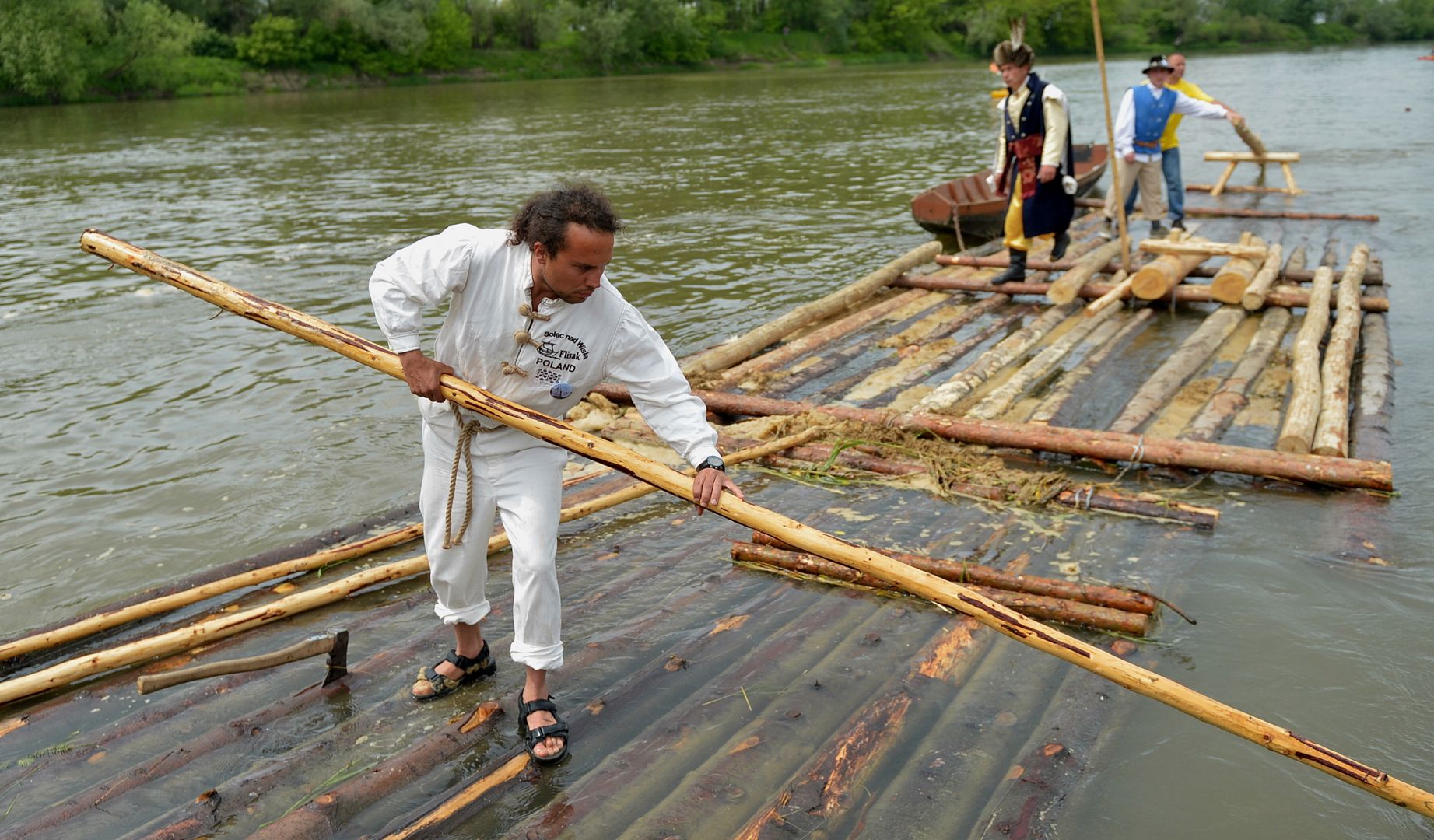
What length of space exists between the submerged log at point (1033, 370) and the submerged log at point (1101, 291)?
0.70 meters

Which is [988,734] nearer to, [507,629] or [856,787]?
[856,787]

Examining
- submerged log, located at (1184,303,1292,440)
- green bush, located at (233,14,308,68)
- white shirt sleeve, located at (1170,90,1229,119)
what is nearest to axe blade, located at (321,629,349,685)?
submerged log, located at (1184,303,1292,440)

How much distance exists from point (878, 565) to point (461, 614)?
148cm

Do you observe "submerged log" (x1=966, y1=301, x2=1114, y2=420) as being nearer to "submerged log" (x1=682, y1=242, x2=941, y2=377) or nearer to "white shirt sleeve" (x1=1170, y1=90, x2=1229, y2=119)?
"submerged log" (x1=682, y1=242, x2=941, y2=377)

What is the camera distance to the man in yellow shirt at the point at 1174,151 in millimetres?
11406

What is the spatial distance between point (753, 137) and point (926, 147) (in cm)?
456

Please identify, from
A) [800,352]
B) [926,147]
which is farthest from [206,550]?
[926,147]

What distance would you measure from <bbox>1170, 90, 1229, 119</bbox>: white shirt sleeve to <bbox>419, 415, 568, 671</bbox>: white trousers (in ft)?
32.6

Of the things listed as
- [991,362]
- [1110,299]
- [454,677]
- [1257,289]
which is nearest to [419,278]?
[454,677]

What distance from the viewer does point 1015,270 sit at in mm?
10172

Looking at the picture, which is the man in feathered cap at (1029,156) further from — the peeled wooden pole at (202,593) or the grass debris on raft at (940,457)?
the peeled wooden pole at (202,593)

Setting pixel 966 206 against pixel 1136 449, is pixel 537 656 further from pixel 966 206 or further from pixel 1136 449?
pixel 966 206

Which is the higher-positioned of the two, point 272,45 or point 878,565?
point 272,45

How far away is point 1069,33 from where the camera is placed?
6819 centimetres
